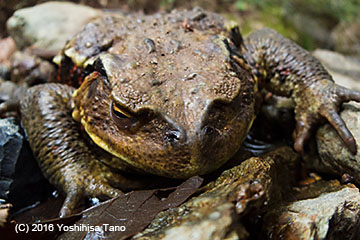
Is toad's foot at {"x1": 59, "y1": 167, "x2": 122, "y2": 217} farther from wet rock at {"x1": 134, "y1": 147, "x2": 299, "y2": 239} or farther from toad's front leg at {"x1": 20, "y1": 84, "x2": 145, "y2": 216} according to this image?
wet rock at {"x1": 134, "y1": 147, "x2": 299, "y2": 239}

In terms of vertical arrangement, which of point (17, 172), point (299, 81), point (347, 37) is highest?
point (299, 81)

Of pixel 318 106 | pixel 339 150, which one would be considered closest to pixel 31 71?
pixel 318 106

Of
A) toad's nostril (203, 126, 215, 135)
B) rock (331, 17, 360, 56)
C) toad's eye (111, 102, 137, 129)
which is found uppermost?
toad's nostril (203, 126, 215, 135)

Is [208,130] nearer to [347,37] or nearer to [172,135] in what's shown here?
[172,135]

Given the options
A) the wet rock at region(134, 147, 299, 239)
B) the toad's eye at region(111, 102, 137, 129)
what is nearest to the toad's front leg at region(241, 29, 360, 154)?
the wet rock at region(134, 147, 299, 239)

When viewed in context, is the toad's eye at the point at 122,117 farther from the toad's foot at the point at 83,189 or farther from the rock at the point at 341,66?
the rock at the point at 341,66

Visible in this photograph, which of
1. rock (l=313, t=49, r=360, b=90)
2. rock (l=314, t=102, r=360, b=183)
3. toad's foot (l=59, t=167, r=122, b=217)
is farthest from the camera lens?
rock (l=313, t=49, r=360, b=90)

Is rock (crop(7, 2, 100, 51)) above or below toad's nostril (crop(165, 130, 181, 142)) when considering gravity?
below
